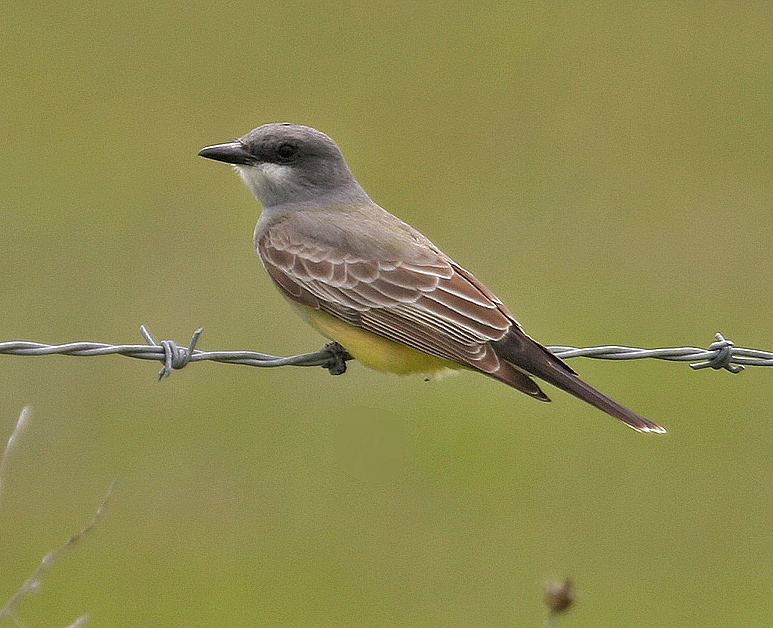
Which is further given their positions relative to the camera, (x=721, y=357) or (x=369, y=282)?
(x=369, y=282)

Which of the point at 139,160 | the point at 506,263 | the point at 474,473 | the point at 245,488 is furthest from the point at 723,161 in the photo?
the point at 245,488

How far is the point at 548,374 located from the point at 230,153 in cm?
225

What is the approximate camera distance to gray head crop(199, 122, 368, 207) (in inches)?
311

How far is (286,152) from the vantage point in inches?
314

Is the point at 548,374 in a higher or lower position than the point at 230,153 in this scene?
lower

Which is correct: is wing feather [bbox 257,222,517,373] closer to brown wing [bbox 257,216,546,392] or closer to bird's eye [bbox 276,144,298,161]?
brown wing [bbox 257,216,546,392]

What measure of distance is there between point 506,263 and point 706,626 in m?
4.93

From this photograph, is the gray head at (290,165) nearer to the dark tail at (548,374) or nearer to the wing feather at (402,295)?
the wing feather at (402,295)

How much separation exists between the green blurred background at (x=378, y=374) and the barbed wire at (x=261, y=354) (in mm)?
2273

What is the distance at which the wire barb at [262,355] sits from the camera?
19.3 ft

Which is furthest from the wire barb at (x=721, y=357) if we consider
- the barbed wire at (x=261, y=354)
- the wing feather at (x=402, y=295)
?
the wing feather at (x=402, y=295)

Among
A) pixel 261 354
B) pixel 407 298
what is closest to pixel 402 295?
pixel 407 298

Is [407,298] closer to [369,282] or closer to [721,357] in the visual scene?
[369,282]

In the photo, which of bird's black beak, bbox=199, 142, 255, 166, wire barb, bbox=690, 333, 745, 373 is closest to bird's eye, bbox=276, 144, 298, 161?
bird's black beak, bbox=199, 142, 255, 166
